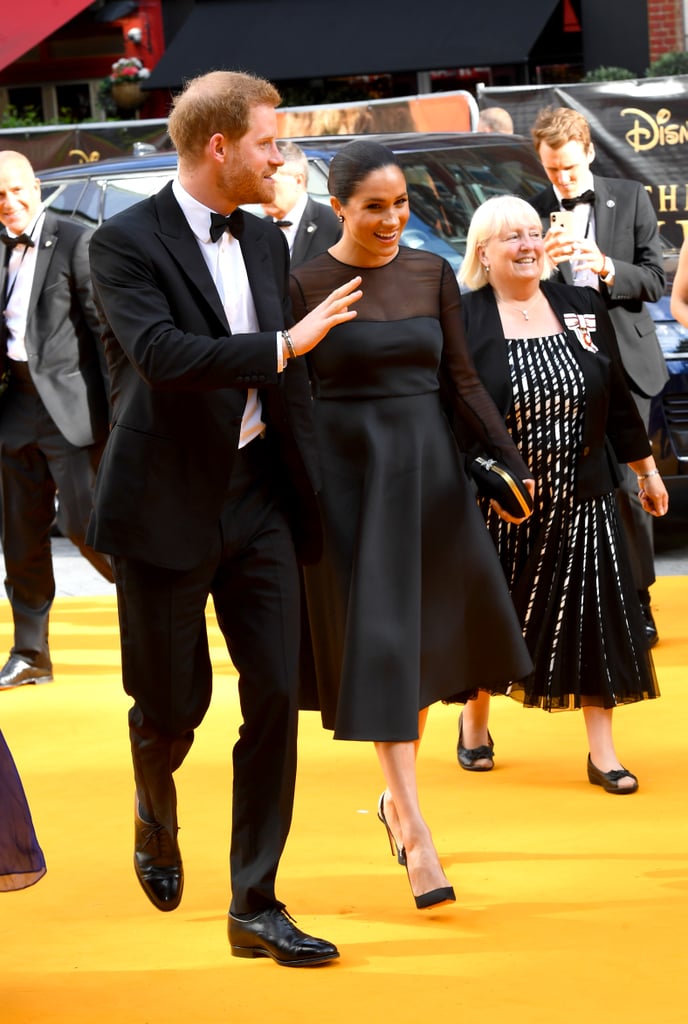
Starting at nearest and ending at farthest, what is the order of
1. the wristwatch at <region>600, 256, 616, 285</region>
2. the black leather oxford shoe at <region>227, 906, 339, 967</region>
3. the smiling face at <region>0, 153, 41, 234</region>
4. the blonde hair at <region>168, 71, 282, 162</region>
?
the blonde hair at <region>168, 71, 282, 162</region> → the black leather oxford shoe at <region>227, 906, 339, 967</region> → the wristwatch at <region>600, 256, 616, 285</region> → the smiling face at <region>0, 153, 41, 234</region>

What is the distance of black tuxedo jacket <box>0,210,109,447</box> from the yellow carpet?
1400 millimetres

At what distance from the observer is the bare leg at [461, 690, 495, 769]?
20.5ft

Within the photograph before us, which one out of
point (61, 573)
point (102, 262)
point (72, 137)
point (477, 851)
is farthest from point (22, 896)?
point (72, 137)

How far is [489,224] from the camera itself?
19.1 feet

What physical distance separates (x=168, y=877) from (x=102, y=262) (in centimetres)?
161

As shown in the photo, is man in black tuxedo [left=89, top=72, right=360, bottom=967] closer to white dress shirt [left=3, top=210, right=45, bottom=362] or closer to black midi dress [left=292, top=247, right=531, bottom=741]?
black midi dress [left=292, top=247, right=531, bottom=741]

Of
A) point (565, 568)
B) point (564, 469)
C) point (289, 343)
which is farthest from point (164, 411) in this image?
point (565, 568)

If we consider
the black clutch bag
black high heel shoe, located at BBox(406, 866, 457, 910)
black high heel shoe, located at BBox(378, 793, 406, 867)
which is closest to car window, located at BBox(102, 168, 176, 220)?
the black clutch bag

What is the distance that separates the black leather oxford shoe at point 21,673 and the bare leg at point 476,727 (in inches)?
103

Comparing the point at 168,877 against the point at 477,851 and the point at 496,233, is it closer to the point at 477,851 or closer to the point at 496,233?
the point at 477,851

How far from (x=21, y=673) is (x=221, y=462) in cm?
421

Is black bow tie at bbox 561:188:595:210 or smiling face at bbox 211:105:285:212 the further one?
black bow tie at bbox 561:188:595:210

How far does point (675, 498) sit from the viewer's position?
38.1ft

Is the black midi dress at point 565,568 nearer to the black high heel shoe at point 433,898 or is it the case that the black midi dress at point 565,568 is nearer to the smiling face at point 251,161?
the black high heel shoe at point 433,898
